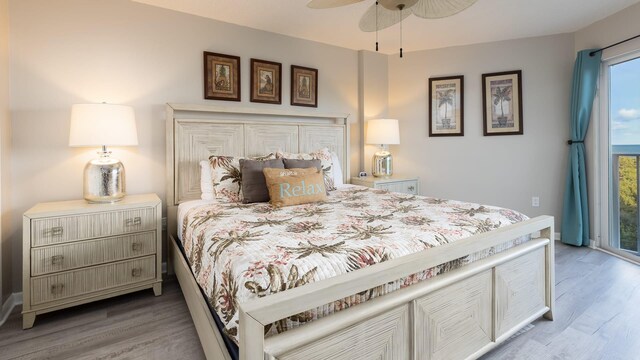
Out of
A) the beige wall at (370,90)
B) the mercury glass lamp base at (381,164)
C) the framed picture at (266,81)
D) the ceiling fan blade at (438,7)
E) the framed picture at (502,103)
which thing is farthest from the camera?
the beige wall at (370,90)

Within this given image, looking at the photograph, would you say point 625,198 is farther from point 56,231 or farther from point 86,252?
point 56,231

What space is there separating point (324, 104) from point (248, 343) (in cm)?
317

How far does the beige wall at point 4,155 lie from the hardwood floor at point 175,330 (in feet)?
0.94

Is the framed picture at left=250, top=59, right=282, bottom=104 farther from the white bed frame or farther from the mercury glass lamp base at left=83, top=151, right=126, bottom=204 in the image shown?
the white bed frame

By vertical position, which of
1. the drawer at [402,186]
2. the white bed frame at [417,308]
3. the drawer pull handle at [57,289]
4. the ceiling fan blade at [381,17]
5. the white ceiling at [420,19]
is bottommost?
the drawer pull handle at [57,289]

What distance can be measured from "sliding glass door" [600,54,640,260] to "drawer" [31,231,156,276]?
14.2 ft

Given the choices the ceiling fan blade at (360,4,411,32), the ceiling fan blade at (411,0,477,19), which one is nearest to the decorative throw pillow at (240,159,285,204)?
the ceiling fan blade at (360,4,411,32)

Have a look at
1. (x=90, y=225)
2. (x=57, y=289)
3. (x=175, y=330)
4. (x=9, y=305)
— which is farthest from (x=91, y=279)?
(x=175, y=330)

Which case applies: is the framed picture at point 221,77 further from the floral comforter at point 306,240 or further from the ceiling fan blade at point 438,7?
the ceiling fan blade at point 438,7

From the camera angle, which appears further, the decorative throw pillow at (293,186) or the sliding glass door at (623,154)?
the sliding glass door at (623,154)

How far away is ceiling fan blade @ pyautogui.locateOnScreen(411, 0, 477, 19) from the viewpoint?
1828 mm

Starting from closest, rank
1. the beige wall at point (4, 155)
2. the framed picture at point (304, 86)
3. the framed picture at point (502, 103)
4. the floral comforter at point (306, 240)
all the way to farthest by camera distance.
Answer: the floral comforter at point (306, 240)
the beige wall at point (4, 155)
the framed picture at point (304, 86)
the framed picture at point (502, 103)

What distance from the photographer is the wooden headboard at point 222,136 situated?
271 cm

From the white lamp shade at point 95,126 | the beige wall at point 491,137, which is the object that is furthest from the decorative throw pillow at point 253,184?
the beige wall at point 491,137
